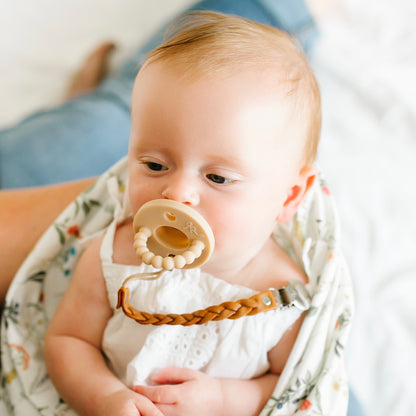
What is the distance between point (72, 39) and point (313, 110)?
151 cm

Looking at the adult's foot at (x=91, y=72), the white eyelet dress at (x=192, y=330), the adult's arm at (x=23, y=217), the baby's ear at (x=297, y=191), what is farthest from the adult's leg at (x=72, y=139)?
the baby's ear at (x=297, y=191)

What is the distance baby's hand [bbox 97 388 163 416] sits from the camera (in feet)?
2.31

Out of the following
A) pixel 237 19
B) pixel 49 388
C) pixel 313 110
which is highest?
pixel 237 19

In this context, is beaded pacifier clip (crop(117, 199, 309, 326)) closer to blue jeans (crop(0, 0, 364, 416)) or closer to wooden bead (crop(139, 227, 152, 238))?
wooden bead (crop(139, 227, 152, 238))

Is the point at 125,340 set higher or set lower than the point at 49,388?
higher

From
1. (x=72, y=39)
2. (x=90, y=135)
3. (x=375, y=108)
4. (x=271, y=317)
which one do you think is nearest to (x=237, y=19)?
(x=271, y=317)

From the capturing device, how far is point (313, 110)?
750 millimetres

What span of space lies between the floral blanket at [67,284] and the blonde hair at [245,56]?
0.19 metres

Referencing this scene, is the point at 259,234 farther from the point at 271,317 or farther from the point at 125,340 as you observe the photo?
the point at 125,340

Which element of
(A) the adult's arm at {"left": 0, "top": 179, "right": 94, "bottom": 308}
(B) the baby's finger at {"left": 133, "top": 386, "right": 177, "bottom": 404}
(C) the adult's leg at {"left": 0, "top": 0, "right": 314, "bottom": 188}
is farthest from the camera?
(C) the adult's leg at {"left": 0, "top": 0, "right": 314, "bottom": 188}

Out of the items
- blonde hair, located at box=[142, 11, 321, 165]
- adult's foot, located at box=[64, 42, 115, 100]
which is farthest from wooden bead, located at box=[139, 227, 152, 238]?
adult's foot, located at box=[64, 42, 115, 100]

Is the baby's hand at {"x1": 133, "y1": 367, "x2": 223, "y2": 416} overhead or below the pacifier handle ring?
below

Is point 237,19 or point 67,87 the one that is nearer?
point 237,19

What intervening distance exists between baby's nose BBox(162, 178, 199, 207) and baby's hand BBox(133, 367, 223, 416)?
29 cm
